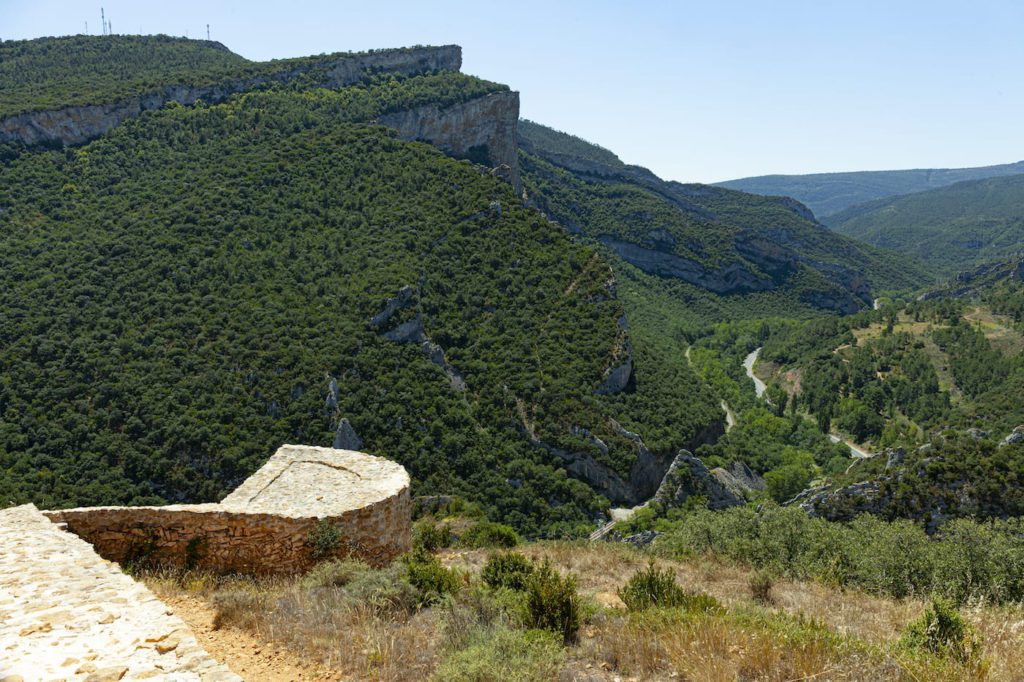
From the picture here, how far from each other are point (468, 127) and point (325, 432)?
205 ft

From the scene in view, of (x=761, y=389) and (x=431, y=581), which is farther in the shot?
(x=761, y=389)

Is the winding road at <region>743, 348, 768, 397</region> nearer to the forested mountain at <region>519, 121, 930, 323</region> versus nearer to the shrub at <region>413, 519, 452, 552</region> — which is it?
the forested mountain at <region>519, 121, 930, 323</region>

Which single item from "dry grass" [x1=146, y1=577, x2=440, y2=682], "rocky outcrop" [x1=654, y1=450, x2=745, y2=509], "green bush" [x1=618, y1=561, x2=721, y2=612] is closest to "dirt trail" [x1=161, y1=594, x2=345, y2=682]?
"dry grass" [x1=146, y1=577, x2=440, y2=682]

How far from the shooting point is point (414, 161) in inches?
2459

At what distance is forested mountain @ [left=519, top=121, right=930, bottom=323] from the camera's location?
12188 cm

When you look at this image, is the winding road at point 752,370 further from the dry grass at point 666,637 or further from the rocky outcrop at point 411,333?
the dry grass at point 666,637

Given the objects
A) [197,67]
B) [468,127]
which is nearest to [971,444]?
[468,127]

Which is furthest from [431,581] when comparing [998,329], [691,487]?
[998,329]

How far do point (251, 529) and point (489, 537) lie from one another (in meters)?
6.69

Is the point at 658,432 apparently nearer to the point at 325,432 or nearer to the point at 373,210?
the point at 325,432

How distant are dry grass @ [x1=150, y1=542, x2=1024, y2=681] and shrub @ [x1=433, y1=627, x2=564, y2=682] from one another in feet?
0.77

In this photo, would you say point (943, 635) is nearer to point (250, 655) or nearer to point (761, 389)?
point (250, 655)

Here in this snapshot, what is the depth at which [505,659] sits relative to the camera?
560 cm

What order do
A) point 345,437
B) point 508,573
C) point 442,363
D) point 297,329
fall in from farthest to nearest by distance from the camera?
→ point 442,363
point 297,329
point 345,437
point 508,573
